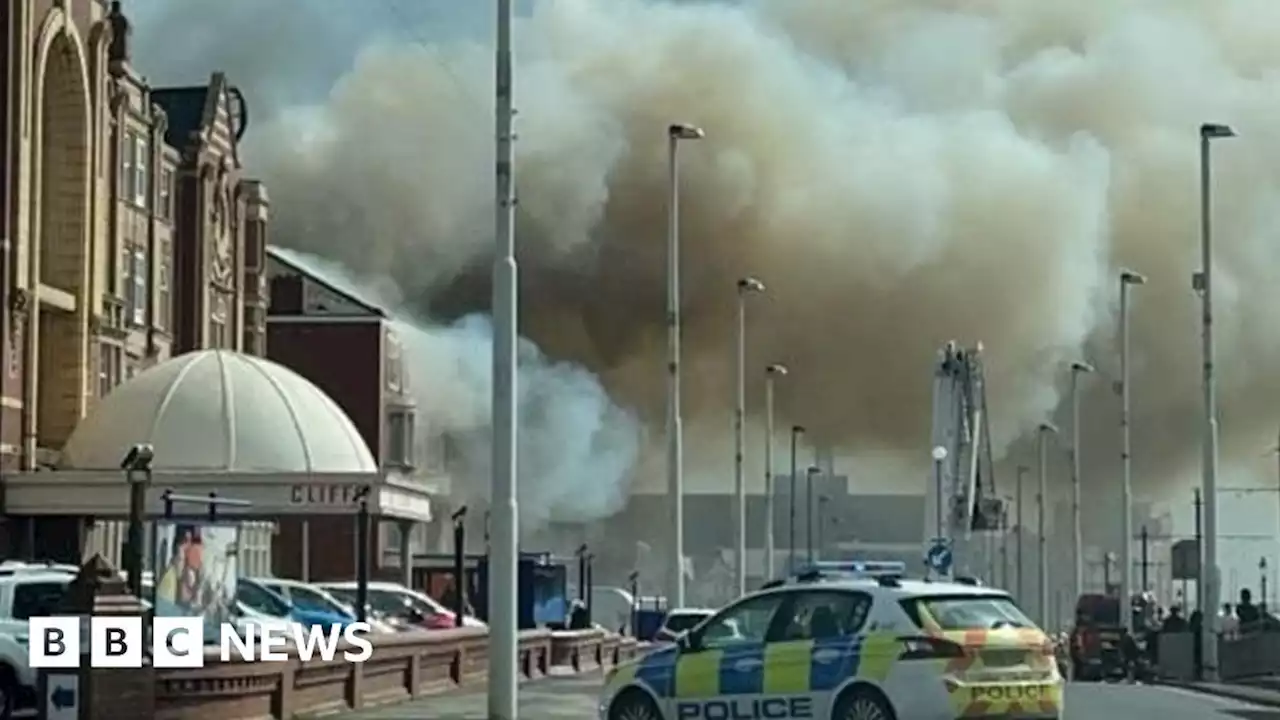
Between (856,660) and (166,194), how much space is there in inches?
1819

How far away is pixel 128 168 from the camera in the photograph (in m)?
60.0

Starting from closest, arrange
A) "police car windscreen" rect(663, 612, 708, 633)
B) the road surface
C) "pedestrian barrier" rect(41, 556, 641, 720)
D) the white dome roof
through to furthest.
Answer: "pedestrian barrier" rect(41, 556, 641, 720) → the road surface → "police car windscreen" rect(663, 612, 708, 633) → the white dome roof

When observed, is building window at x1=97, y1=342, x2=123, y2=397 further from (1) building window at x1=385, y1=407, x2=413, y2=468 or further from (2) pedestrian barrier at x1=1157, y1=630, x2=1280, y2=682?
(2) pedestrian barrier at x1=1157, y1=630, x2=1280, y2=682

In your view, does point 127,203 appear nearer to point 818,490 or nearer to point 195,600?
point 195,600

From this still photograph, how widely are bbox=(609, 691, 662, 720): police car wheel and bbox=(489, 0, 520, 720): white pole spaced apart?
5.95ft

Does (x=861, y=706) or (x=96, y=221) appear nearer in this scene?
(x=861, y=706)

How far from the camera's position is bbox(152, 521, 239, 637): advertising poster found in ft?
84.9

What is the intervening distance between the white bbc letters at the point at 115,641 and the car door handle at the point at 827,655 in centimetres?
680

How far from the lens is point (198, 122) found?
223ft

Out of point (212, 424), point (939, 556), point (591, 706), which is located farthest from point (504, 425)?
point (212, 424)

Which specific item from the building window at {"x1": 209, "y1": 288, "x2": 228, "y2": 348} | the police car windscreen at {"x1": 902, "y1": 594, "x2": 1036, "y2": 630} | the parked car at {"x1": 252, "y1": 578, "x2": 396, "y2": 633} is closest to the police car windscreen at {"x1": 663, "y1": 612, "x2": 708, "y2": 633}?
the parked car at {"x1": 252, "y1": 578, "x2": 396, "y2": 633}

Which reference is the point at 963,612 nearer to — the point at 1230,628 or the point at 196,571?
the point at 196,571

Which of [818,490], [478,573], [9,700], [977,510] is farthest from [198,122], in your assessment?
[818,490]

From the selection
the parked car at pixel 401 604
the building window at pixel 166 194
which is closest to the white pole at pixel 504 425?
the parked car at pixel 401 604
